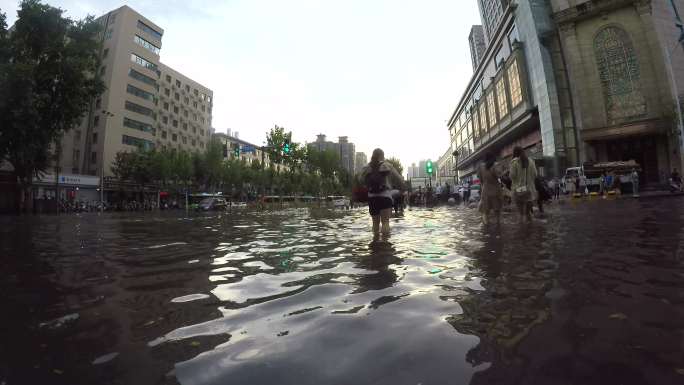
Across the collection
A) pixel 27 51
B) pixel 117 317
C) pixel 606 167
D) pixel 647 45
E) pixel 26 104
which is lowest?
pixel 117 317

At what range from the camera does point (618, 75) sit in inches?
1096

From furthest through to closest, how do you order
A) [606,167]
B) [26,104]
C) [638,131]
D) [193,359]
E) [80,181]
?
[80,181], [638,131], [606,167], [26,104], [193,359]

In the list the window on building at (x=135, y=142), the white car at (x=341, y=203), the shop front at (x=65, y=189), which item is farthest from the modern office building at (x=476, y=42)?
the shop front at (x=65, y=189)

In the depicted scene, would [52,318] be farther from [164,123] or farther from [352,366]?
[164,123]

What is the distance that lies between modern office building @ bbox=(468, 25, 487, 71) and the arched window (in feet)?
154

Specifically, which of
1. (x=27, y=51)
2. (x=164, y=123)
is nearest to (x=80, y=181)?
(x=164, y=123)

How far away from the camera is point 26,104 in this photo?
636 inches

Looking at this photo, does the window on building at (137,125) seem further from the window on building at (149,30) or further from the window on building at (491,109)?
the window on building at (491,109)

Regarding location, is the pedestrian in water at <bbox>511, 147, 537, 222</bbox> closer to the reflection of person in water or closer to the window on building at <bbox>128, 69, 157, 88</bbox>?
the reflection of person in water

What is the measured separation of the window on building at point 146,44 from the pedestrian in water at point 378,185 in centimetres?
5978

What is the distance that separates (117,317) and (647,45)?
3757 centimetres

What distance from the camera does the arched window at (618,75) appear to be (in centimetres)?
2705

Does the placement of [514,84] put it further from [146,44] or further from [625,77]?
[146,44]

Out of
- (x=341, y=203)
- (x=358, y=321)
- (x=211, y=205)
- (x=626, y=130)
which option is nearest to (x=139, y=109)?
(x=211, y=205)
